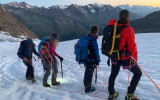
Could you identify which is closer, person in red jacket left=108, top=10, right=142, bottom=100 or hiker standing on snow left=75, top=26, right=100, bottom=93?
person in red jacket left=108, top=10, right=142, bottom=100

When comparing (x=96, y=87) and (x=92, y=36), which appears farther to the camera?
(x=96, y=87)

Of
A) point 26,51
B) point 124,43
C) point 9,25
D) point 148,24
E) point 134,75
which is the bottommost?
point 134,75

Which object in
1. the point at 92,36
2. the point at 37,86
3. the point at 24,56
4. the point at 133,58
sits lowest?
the point at 37,86

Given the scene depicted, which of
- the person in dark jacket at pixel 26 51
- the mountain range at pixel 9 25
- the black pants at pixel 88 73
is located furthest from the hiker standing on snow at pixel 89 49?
the mountain range at pixel 9 25

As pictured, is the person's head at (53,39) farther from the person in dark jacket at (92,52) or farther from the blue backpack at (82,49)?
the person in dark jacket at (92,52)

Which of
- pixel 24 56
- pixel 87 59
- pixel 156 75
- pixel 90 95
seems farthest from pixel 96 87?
pixel 24 56

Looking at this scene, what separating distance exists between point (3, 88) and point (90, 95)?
3212mm

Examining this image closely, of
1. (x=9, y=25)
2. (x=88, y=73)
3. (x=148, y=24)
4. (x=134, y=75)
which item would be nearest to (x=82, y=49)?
(x=88, y=73)

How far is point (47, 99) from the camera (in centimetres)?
449

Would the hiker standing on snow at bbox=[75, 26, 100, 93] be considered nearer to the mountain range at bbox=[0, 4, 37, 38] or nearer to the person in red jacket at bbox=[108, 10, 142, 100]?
the person in red jacket at bbox=[108, 10, 142, 100]

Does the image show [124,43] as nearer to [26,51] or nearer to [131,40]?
[131,40]

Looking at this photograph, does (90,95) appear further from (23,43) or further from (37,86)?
(23,43)

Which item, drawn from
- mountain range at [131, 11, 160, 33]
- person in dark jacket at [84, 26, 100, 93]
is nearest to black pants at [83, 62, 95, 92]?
person in dark jacket at [84, 26, 100, 93]

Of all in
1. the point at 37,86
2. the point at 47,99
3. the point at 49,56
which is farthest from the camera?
the point at 37,86
